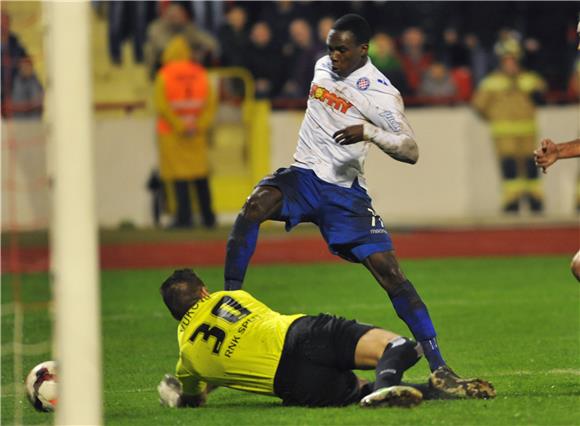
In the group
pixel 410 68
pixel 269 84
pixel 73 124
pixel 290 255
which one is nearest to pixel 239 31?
pixel 269 84

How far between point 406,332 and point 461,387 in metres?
3.25

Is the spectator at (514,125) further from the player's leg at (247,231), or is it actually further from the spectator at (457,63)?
the player's leg at (247,231)

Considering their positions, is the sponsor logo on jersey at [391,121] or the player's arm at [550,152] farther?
the sponsor logo on jersey at [391,121]

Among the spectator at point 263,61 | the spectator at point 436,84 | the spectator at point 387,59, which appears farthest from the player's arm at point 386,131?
the spectator at point 436,84

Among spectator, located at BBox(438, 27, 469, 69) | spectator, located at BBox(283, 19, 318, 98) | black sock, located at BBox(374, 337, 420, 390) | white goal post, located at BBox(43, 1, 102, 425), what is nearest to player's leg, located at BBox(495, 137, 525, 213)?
spectator, located at BBox(438, 27, 469, 69)

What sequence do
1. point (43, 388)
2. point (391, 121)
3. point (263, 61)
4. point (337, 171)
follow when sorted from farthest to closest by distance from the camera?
point (263, 61), point (337, 171), point (391, 121), point (43, 388)

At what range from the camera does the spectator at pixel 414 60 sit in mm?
22434

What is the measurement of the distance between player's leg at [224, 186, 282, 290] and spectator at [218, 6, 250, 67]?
13099 mm

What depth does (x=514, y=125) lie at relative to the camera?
2266 cm

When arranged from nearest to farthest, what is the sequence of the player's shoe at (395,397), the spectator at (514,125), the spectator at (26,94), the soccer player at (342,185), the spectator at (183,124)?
the player's shoe at (395,397) → the soccer player at (342,185) → the spectator at (26,94) → the spectator at (183,124) → the spectator at (514,125)

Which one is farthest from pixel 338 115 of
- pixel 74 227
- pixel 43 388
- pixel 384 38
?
pixel 384 38

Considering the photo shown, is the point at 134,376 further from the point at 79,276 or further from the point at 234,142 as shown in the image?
the point at 234,142

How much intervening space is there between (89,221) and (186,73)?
14891 mm

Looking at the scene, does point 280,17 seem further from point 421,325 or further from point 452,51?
point 421,325
